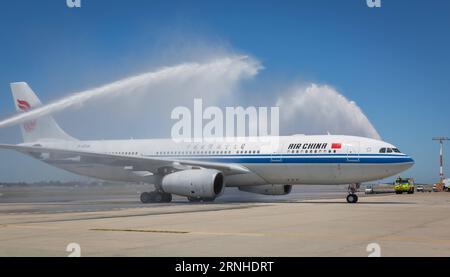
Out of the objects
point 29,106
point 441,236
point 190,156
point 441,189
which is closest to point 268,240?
point 441,236

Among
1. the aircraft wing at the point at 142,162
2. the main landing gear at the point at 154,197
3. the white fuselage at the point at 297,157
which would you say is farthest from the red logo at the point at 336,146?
the main landing gear at the point at 154,197

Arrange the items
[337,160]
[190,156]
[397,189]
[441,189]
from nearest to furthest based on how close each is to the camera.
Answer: [337,160]
[190,156]
[397,189]
[441,189]

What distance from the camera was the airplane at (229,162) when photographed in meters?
32.0

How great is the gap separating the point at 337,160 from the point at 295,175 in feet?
9.33

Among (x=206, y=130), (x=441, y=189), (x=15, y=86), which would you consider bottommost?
(x=441, y=189)

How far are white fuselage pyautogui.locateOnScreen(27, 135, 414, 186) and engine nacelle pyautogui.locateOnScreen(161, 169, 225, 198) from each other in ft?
7.80

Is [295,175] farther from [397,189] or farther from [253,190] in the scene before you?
[397,189]

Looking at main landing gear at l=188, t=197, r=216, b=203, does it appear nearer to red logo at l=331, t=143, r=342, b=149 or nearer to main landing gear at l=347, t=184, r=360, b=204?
red logo at l=331, t=143, r=342, b=149

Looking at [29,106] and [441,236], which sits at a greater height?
[29,106]

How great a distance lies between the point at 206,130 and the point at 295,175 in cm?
913

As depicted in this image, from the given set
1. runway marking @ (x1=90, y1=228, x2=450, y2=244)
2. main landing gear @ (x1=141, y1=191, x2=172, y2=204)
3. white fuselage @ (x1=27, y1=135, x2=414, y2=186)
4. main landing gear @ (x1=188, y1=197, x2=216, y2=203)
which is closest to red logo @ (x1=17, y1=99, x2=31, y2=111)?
white fuselage @ (x1=27, y1=135, x2=414, y2=186)

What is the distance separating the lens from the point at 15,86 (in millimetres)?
40688
